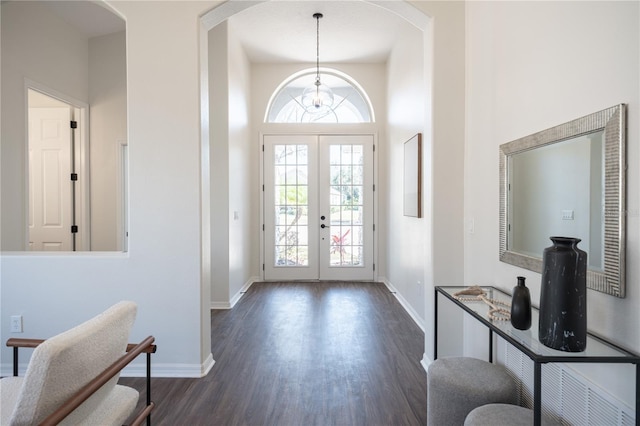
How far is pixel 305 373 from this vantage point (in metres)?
2.54

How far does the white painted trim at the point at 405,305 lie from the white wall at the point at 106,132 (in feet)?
12.1

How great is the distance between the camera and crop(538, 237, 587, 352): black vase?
46.6 inches

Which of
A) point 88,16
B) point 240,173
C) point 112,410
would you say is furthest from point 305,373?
point 88,16

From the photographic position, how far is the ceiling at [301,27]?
12.7ft

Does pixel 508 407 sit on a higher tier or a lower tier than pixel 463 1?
lower

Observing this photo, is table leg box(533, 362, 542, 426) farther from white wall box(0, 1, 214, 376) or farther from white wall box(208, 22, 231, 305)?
white wall box(208, 22, 231, 305)

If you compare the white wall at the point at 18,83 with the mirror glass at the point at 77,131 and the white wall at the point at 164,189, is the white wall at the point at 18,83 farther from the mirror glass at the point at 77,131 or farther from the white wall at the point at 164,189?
the white wall at the point at 164,189

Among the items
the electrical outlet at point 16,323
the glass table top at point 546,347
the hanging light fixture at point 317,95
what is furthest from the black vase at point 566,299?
the hanging light fixture at point 317,95

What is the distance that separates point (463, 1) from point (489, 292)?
6.79 feet

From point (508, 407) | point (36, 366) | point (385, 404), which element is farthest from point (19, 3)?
point (508, 407)

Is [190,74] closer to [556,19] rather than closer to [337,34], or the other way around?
[556,19]

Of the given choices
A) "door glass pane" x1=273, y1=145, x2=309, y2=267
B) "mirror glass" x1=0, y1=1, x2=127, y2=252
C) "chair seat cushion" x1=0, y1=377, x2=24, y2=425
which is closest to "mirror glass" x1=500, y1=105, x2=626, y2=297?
"chair seat cushion" x1=0, y1=377, x2=24, y2=425

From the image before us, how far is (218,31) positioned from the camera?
411 centimetres

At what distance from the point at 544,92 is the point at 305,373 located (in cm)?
232
